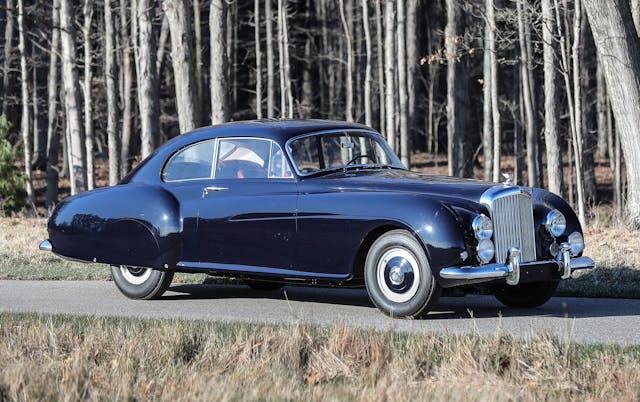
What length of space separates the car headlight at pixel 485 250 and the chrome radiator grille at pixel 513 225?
122mm

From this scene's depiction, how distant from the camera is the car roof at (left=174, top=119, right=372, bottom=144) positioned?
10.5m

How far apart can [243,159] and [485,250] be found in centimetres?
272

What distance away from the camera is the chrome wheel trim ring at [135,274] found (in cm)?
1134

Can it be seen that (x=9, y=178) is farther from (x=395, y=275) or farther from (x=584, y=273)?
(x=395, y=275)

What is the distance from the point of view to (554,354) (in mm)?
6812

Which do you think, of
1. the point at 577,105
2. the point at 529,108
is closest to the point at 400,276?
the point at 577,105

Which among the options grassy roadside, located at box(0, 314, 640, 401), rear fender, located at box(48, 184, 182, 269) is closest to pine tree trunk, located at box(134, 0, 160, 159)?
rear fender, located at box(48, 184, 182, 269)

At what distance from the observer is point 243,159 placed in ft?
34.8

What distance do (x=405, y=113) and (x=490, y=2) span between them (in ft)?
15.3

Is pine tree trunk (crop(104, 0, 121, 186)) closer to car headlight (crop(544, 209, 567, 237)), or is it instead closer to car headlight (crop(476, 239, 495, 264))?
car headlight (crop(544, 209, 567, 237))

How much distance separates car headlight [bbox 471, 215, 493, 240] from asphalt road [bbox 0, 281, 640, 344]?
2.20ft

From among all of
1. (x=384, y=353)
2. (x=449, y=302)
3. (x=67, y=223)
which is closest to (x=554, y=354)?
(x=384, y=353)

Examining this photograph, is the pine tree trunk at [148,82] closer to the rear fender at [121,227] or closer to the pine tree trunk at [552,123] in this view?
the pine tree trunk at [552,123]

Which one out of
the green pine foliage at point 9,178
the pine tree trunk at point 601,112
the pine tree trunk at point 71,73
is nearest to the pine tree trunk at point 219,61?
the pine tree trunk at point 71,73
